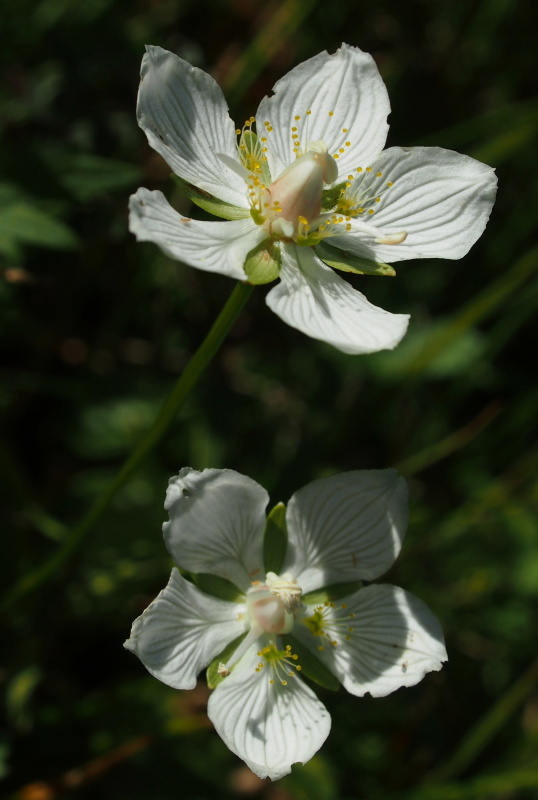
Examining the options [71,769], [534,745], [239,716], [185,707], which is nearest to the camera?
[239,716]

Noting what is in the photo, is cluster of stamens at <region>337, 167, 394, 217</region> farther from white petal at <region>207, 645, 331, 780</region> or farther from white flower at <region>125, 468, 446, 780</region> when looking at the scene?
white petal at <region>207, 645, 331, 780</region>

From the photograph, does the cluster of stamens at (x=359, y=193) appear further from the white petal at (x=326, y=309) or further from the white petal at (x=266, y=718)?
the white petal at (x=266, y=718)

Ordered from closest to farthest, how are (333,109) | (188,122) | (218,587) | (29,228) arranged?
1. (188,122)
2. (218,587)
3. (333,109)
4. (29,228)

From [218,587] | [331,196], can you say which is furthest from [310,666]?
[331,196]

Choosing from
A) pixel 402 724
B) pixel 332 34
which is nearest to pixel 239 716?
pixel 402 724

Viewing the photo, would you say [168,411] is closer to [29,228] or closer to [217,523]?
[217,523]

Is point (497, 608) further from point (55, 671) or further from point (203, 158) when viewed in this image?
point (203, 158)

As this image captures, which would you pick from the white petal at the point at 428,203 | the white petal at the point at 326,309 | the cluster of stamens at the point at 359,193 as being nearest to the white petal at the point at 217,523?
the white petal at the point at 326,309
